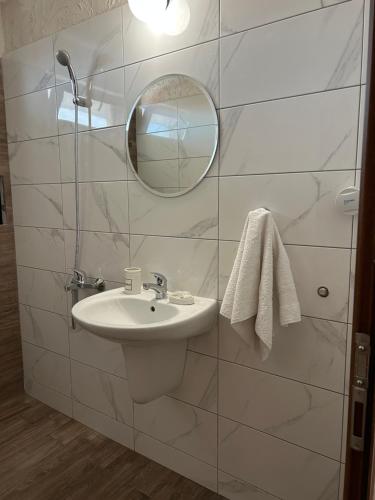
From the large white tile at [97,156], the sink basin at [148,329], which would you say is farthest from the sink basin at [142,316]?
the large white tile at [97,156]

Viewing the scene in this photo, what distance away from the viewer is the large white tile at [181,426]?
1.60m

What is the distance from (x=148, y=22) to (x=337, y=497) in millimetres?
2019

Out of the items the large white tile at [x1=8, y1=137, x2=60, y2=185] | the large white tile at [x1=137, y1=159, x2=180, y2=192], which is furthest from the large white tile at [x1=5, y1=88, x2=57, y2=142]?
the large white tile at [x1=137, y1=159, x2=180, y2=192]

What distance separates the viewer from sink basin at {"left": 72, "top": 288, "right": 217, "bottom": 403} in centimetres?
125

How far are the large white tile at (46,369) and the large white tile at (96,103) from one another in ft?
4.54

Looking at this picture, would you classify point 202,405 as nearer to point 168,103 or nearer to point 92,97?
point 168,103

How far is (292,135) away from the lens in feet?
4.07

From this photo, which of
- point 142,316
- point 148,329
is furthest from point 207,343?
point 148,329

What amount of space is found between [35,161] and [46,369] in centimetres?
132

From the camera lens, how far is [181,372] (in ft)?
5.25

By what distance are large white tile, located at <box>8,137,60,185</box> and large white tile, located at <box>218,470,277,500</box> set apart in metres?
1.76

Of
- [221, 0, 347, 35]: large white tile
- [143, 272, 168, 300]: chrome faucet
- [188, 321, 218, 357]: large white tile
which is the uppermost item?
[221, 0, 347, 35]: large white tile

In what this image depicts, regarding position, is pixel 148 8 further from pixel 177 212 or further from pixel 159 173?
pixel 177 212

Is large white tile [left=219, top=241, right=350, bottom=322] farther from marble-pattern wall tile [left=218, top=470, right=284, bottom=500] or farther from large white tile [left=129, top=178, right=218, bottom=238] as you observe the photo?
marble-pattern wall tile [left=218, top=470, right=284, bottom=500]
